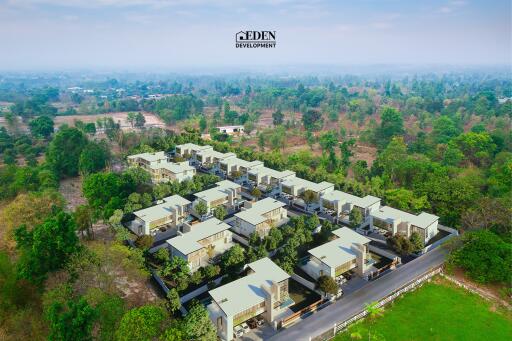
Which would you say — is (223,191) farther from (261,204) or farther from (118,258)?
(118,258)

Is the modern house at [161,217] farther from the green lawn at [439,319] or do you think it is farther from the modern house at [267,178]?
the green lawn at [439,319]

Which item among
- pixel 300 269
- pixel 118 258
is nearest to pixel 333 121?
pixel 300 269

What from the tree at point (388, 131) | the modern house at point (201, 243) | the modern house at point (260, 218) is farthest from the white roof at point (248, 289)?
the tree at point (388, 131)

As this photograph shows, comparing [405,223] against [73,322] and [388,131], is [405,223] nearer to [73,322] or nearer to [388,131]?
[73,322]

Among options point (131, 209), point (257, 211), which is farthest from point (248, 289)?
point (131, 209)

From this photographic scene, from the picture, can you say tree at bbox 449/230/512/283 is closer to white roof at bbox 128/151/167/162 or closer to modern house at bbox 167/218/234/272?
modern house at bbox 167/218/234/272

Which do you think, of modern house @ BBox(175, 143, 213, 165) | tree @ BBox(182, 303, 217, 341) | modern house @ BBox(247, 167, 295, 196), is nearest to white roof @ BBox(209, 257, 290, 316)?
tree @ BBox(182, 303, 217, 341)
